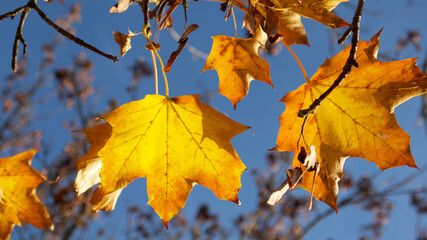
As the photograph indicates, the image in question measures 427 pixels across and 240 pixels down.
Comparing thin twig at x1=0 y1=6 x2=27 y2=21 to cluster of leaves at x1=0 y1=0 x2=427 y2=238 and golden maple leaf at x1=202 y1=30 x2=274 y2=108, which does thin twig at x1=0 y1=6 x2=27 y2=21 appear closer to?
cluster of leaves at x1=0 y1=0 x2=427 y2=238

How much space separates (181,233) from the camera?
11.6m

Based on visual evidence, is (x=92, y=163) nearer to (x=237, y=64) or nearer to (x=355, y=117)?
(x=237, y=64)

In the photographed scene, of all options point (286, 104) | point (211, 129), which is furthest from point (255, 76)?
point (211, 129)

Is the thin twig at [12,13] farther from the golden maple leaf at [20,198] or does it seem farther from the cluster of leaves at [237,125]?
the golden maple leaf at [20,198]

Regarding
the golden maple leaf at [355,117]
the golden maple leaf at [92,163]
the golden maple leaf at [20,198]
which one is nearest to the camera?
the golden maple leaf at [355,117]

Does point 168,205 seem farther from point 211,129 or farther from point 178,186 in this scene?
point 211,129

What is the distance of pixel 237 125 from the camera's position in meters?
1.18

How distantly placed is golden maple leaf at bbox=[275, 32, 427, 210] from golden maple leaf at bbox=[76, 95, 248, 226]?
0.69ft

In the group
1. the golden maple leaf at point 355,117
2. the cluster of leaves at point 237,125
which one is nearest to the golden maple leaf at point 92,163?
the cluster of leaves at point 237,125

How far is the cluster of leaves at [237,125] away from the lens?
1174 mm

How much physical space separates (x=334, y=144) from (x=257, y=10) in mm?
539

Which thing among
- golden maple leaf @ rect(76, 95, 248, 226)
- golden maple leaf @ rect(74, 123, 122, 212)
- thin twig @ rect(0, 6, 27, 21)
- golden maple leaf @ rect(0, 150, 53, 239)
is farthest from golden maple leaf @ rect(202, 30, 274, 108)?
golden maple leaf @ rect(0, 150, 53, 239)

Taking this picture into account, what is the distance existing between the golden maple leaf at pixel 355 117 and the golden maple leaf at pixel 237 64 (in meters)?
0.15

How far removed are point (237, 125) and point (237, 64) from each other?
295 millimetres
